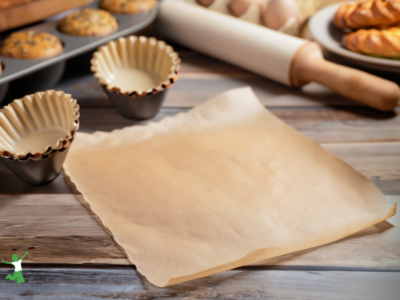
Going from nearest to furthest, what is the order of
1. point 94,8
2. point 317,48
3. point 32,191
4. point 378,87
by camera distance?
point 32,191, point 378,87, point 317,48, point 94,8

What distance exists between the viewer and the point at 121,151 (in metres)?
0.75

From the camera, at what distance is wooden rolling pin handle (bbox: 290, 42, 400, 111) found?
0.83m

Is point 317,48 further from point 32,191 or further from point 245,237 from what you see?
point 32,191

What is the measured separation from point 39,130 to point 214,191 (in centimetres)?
33

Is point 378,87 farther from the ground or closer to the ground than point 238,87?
farther from the ground

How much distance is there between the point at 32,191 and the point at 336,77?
66 cm

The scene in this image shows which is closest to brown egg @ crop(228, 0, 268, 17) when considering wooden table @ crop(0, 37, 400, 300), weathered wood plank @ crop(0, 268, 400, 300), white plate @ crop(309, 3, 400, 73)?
white plate @ crop(309, 3, 400, 73)

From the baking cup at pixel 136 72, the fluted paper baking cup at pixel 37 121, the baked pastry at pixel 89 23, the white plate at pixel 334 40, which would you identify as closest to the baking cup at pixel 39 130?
the fluted paper baking cup at pixel 37 121

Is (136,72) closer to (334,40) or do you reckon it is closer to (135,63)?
(135,63)

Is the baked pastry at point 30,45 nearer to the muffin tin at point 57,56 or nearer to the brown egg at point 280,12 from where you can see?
the muffin tin at point 57,56

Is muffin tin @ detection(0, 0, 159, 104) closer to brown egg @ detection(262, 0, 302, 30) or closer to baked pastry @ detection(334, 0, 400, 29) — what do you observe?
brown egg @ detection(262, 0, 302, 30)

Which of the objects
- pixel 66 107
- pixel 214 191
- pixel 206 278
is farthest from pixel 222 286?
pixel 66 107

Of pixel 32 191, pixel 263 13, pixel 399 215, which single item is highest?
pixel 263 13

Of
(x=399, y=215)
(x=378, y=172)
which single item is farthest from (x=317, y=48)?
(x=399, y=215)
